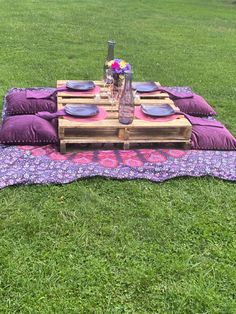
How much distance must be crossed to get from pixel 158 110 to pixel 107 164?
89 cm

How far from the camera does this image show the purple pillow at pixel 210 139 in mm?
4695

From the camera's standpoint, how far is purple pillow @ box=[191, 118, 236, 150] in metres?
4.70

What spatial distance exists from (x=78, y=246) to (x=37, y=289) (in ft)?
1.63

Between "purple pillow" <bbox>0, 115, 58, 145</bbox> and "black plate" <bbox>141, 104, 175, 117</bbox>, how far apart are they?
99cm

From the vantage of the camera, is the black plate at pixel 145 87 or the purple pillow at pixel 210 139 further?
the black plate at pixel 145 87

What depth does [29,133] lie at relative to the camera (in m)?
4.48

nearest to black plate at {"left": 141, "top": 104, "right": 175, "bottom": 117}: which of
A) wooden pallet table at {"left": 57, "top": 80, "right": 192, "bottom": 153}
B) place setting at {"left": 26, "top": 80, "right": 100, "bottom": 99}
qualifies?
wooden pallet table at {"left": 57, "top": 80, "right": 192, "bottom": 153}

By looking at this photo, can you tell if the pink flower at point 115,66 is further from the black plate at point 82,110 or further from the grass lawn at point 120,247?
the grass lawn at point 120,247

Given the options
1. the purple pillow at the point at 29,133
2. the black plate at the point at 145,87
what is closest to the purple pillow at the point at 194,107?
the black plate at the point at 145,87

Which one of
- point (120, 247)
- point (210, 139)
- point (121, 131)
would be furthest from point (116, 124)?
point (120, 247)

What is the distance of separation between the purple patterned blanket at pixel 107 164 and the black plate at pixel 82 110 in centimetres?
38

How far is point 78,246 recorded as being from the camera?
10.7 ft

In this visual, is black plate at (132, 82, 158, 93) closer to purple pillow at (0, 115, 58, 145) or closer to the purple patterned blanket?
the purple patterned blanket

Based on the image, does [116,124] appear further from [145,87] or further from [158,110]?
[145,87]
